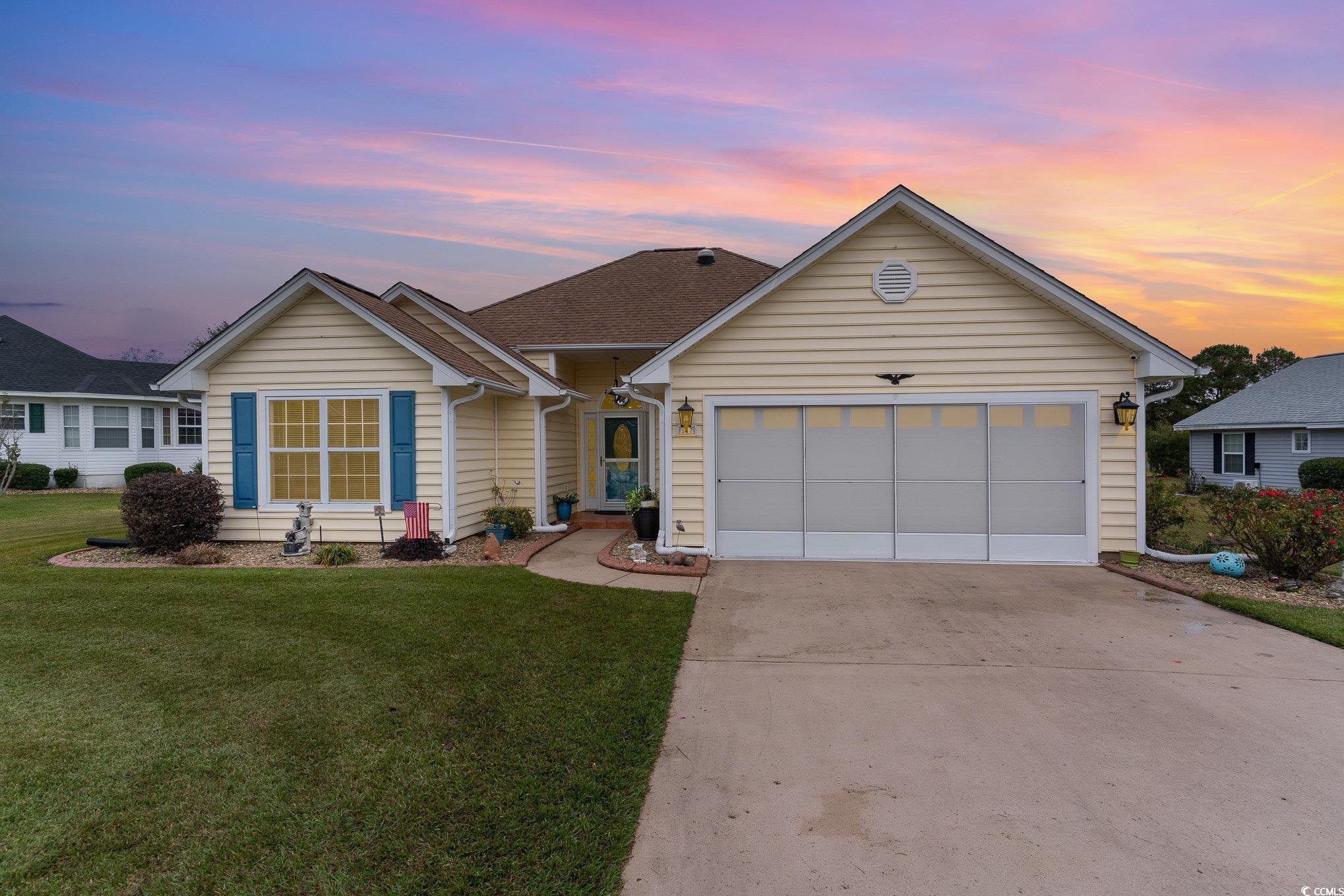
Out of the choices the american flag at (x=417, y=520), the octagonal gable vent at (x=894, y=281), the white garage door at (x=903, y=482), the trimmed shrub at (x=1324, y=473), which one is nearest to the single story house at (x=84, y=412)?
the american flag at (x=417, y=520)

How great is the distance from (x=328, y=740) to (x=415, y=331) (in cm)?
791

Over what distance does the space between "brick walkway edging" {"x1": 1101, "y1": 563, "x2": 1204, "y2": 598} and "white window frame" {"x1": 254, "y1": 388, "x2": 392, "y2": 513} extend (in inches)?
420

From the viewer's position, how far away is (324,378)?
10039 millimetres

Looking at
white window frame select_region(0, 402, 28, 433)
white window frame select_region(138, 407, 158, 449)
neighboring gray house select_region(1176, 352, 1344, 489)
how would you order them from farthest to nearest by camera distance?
white window frame select_region(138, 407, 158, 449) → white window frame select_region(0, 402, 28, 433) → neighboring gray house select_region(1176, 352, 1344, 489)

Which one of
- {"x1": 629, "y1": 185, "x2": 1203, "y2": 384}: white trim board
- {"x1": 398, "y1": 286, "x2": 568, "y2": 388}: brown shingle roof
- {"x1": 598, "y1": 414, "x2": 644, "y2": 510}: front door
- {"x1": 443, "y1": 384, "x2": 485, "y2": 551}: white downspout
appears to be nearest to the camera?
{"x1": 629, "y1": 185, "x2": 1203, "y2": 384}: white trim board

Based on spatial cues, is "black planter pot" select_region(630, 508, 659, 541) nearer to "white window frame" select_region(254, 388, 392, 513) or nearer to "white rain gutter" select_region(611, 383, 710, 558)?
"white rain gutter" select_region(611, 383, 710, 558)

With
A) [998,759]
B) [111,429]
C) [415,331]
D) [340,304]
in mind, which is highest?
[340,304]

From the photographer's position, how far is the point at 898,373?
9.16 metres

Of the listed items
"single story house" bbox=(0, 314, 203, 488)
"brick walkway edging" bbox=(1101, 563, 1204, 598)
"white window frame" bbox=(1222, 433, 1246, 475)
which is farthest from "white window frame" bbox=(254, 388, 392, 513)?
"white window frame" bbox=(1222, 433, 1246, 475)

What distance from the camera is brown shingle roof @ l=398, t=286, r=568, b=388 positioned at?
11.6m

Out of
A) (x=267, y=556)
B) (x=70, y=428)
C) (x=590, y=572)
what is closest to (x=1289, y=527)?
(x=590, y=572)

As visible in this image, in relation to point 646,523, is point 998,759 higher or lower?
lower

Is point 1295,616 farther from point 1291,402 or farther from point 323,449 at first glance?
point 1291,402

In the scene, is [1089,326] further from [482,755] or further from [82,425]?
[82,425]
